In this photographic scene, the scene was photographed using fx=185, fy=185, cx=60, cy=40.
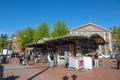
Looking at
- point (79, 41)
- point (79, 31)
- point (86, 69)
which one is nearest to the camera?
point (86, 69)

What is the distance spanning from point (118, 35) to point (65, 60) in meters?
37.9

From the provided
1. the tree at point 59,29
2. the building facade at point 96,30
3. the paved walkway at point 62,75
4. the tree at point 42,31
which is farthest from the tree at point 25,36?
the paved walkway at point 62,75

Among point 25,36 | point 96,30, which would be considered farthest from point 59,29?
point 96,30

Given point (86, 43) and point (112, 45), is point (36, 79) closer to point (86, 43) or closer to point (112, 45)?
point (86, 43)

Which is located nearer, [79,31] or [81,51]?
[81,51]

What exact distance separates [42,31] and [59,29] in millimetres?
5429

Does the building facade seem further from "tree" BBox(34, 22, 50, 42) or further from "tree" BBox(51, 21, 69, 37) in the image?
"tree" BBox(51, 21, 69, 37)

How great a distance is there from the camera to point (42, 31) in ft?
170

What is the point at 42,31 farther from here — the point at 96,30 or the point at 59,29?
the point at 96,30

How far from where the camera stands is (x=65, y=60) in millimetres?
21281

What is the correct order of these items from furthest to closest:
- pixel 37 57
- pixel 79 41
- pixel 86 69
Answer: pixel 37 57 < pixel 79 41 < pixel 86 69

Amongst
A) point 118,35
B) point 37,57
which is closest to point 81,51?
point 37,57

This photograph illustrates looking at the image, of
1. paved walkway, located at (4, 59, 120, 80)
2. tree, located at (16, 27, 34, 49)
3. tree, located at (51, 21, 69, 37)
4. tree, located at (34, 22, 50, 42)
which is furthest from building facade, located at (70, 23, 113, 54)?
paved walkway, located at (4, 59, 120, 80)

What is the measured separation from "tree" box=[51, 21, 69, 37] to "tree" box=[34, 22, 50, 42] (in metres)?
3.21
